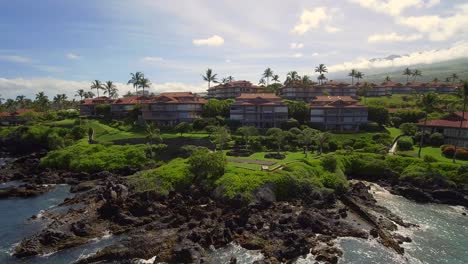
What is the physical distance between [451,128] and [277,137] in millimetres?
40549

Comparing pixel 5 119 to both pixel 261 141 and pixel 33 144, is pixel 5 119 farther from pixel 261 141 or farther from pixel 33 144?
Result: pixel 261 141

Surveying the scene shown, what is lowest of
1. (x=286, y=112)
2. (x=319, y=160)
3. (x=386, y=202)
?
(x=386, y=202)

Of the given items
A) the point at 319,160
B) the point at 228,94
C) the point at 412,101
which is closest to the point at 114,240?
the point at 319,160

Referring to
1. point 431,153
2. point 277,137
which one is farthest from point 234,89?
point 431,153

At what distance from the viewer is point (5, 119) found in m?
135

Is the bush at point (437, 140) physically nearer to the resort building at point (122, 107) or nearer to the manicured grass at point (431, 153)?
the manicured grass at point (431, 153)

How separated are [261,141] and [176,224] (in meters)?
44.0

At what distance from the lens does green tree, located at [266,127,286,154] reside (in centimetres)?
7831

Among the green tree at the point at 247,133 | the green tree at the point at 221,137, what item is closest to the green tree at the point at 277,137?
the green tree at the point at 247,133

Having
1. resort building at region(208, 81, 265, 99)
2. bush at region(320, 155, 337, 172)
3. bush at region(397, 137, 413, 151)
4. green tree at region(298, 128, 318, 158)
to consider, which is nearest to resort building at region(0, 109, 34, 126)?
resort building at region(208, 81, 265, 99)

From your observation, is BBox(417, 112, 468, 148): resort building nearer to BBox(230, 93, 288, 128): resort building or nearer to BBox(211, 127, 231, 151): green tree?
BBox(230, 93, 288, 128): resort building

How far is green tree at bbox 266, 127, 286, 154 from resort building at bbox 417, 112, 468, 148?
3700 cm

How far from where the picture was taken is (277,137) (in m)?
79.0

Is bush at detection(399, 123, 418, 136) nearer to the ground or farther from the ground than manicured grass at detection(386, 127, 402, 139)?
farther from the ground
